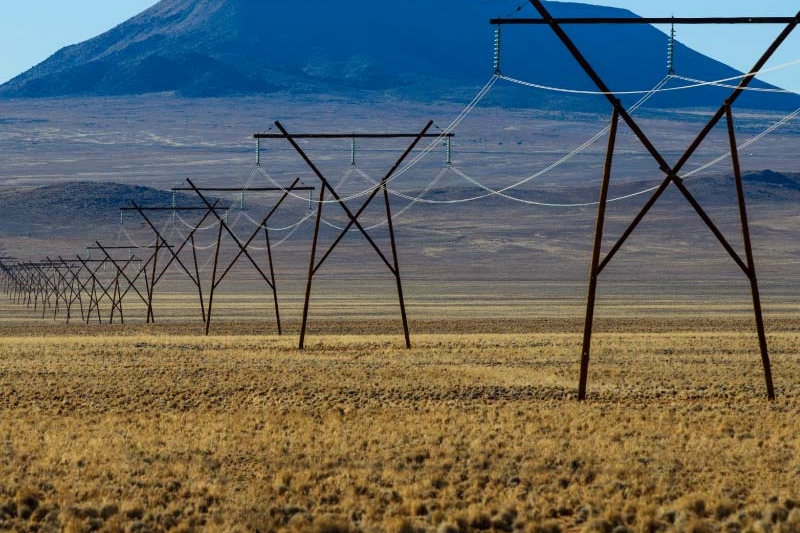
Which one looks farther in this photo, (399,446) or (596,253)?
(596,253)

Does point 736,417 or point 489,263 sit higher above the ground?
point 736,417

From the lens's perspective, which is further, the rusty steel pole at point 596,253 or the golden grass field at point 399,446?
the rusty steel pole at point 596,253

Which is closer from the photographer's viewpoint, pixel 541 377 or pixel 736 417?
pixel 736 417

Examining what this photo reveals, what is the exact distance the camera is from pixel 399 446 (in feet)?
57.3

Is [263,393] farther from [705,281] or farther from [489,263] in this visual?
[489,263]

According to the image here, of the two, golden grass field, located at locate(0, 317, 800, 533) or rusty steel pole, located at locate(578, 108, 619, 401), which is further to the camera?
rusty steel pole, located at locate(578, 108, 619, 401)

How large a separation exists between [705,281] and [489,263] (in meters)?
27.4

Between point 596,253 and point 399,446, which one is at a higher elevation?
point 596,253

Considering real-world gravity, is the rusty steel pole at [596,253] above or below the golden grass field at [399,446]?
above

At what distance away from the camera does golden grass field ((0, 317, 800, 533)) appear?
13.9 metres

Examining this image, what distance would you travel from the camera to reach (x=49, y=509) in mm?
14148

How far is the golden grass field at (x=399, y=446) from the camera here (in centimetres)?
1388

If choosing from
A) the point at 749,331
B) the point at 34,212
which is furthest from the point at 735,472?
the point at 34,212

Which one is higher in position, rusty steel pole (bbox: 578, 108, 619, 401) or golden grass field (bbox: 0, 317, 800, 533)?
rusty steel pole (bbox: 578, 108, 619, 401)
